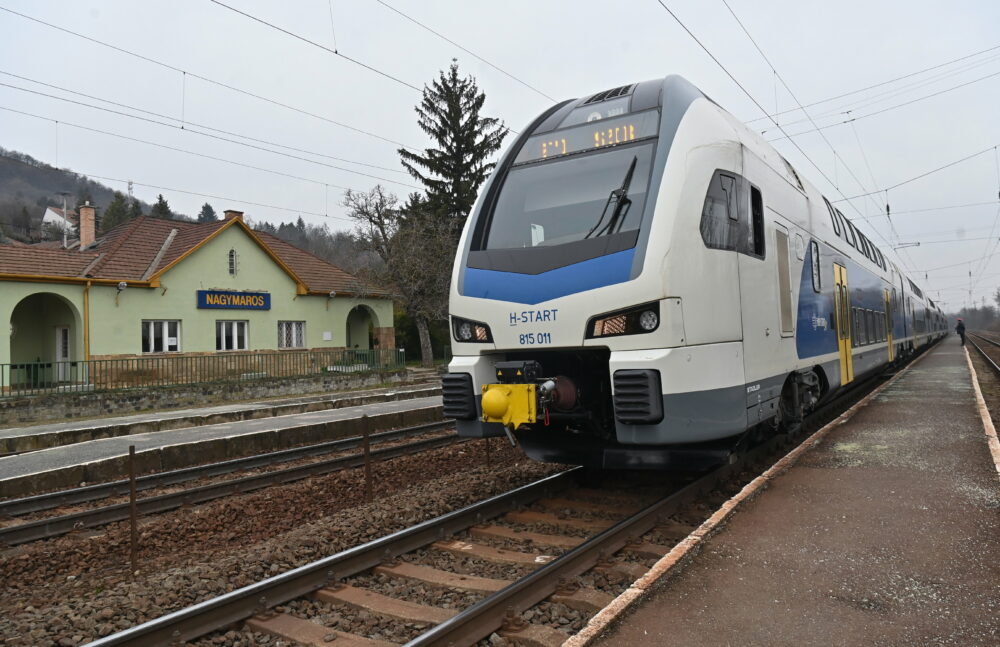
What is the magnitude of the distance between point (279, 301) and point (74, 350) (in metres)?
8.07

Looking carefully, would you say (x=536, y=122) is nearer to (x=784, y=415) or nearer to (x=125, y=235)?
(x=784, y=415)

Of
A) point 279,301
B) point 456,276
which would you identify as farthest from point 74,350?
point 456,276

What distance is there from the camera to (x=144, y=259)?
25.5 m

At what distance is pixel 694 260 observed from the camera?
5176 mm

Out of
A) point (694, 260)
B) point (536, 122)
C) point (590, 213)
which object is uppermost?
point (536, 122)

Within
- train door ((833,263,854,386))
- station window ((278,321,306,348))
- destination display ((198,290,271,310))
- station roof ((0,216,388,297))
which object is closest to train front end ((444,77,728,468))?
train door ((833,263,854,386))

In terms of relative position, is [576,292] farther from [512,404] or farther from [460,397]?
[460,397]

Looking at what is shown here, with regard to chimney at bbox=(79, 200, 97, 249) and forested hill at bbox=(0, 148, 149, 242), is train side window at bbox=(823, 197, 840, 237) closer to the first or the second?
chimney at bbox=(79, 200, 97, 249)

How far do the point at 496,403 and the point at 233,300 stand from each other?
2419 cm

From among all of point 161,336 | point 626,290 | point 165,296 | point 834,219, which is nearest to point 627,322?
point 626,290

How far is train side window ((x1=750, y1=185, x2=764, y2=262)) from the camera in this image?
6328mm

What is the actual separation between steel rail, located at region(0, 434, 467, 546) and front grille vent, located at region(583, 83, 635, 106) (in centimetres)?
591

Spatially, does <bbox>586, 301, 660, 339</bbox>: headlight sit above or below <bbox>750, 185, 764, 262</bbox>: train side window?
below

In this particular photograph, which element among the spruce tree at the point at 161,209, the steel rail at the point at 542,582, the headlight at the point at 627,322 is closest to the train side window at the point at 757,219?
the headlight at the point at 627,322
